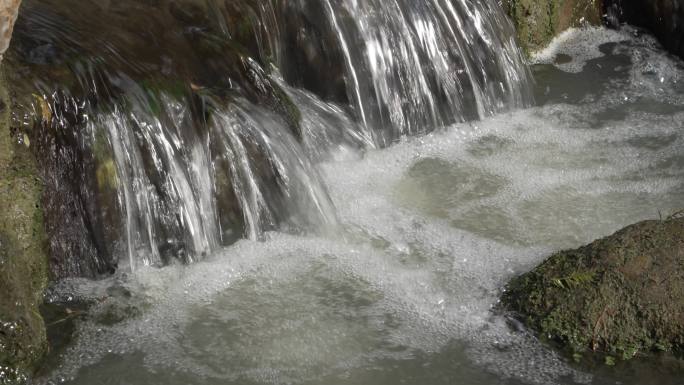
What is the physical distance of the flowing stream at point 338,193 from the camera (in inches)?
153

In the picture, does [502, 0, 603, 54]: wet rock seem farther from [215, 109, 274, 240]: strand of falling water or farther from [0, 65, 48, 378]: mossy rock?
[0, 65, 48, 378]: mossy rock

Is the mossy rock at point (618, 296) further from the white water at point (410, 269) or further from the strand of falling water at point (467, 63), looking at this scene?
the strand of falling water at point (467, 63)

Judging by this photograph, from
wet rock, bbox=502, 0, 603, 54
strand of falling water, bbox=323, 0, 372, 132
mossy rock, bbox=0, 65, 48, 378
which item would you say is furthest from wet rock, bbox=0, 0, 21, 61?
wet rock, bbox=502, 0, 603, 54

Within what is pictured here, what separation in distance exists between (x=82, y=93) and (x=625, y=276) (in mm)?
2461

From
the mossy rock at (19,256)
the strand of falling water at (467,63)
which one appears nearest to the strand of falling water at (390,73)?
the strand of falling water at (467,63)

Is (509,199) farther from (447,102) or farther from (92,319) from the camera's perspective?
(92,319)

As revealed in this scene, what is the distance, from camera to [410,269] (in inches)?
174

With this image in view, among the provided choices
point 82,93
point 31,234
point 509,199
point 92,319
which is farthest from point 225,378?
point 509,199

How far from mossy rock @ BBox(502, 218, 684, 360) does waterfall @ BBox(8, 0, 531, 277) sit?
130cm

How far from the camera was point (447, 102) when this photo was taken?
608 cm

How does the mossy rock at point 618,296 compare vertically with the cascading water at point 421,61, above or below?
below

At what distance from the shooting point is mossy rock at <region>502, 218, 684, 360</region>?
373 cm

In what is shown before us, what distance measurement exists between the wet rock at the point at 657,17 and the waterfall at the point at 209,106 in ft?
5.46

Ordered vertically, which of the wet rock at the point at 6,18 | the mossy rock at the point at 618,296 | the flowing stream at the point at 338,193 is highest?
the wet rock at the point at 6,18
